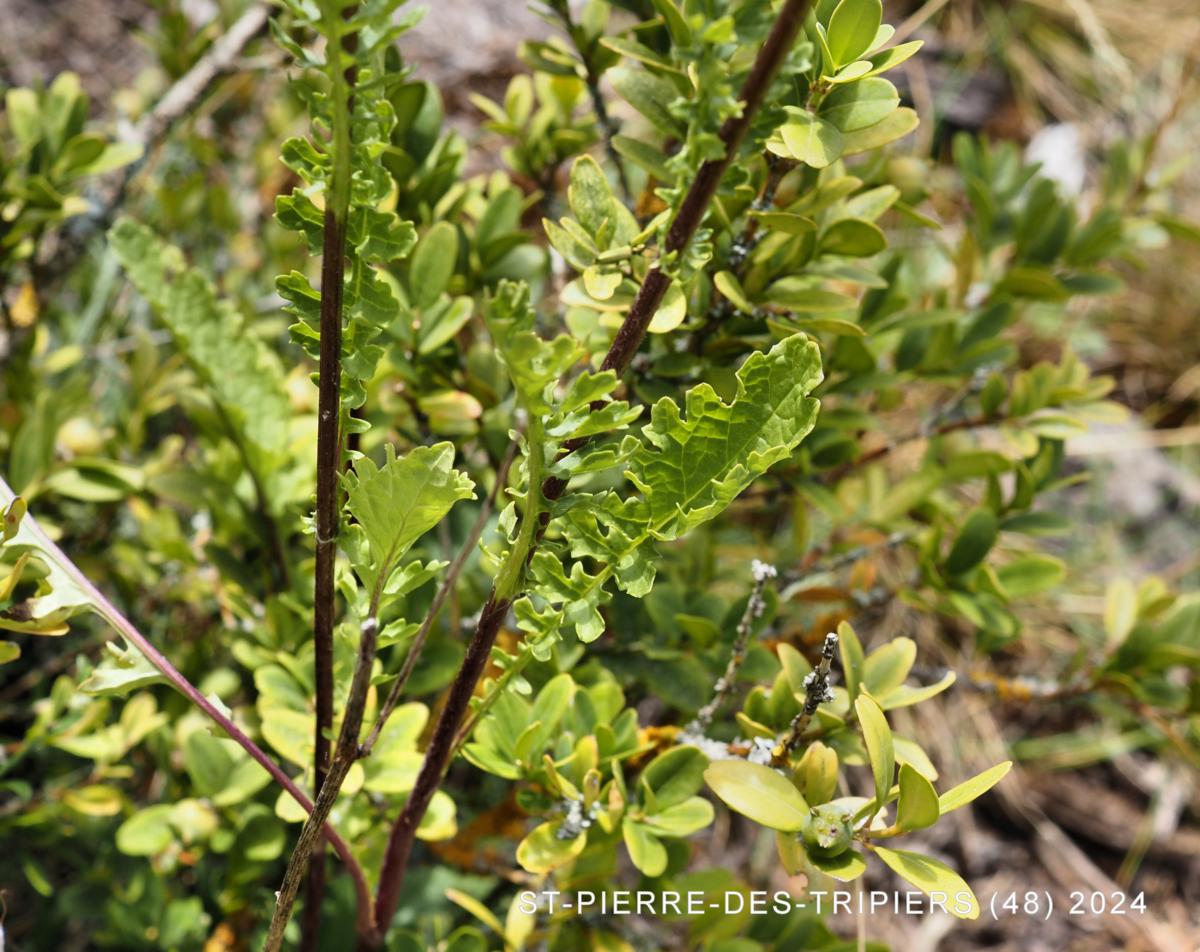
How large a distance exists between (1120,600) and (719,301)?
724 millimetres

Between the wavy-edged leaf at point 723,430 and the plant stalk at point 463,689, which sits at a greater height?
the wavy-edged leaf at point 723,430

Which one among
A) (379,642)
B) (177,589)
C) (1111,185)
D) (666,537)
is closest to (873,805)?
(666,537)

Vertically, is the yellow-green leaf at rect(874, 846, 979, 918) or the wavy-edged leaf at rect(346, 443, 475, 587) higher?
the wavy-edged leaf at rect(346, 443, 475, 587)

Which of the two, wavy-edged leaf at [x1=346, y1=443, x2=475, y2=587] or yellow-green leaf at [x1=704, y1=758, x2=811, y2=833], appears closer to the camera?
wavy-edged leaf at [x1=346, y1=443, x2=475, y2=587]

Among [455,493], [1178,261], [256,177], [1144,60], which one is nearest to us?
[455,493]

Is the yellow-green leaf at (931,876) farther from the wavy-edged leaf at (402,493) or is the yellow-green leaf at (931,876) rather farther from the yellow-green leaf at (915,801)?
the wavy-edged leaf at (402,493)

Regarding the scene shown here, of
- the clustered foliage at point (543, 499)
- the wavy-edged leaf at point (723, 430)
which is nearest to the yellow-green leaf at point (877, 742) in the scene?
the clustered foliage at point (543, 499)

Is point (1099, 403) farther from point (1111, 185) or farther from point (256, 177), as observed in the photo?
point (256, 177)

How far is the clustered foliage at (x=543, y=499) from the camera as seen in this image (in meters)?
0.61

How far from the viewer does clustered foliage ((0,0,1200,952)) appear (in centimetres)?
61

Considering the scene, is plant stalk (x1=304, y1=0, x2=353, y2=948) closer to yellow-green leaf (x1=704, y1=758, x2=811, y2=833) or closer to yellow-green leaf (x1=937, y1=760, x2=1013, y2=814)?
yellow-green leaf (x1=704, y1=758, x2=811, y2=833)

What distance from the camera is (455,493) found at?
1.94 ft

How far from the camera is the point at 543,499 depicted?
618 mm

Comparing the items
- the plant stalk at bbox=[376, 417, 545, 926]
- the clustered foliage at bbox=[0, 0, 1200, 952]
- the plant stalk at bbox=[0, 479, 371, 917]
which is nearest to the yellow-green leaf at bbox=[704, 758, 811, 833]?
the clustered foliage at bbox=[0, 0, 1200, 952]
